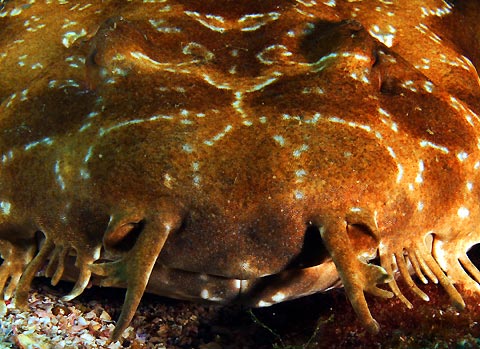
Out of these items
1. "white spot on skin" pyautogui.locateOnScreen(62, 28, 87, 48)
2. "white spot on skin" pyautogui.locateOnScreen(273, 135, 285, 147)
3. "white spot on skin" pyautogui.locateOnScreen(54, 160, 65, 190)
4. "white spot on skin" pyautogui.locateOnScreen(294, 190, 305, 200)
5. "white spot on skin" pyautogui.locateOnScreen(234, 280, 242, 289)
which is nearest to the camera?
"white spot on skin" pyautogui.locateOnScreen(294, 190, 305, 200)

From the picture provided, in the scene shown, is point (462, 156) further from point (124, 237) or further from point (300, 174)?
point (124, 237)

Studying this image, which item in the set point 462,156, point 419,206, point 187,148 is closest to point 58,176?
point 187,148

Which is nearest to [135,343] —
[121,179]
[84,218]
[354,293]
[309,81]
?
[84,218]

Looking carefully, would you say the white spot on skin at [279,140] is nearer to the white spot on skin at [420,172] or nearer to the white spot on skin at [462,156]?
the white spot on skin at [420,172]

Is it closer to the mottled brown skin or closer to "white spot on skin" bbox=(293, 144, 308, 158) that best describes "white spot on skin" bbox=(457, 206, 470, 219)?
the mottled brown skin

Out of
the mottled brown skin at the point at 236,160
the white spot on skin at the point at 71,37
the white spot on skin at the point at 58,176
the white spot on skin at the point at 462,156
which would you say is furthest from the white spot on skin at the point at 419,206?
the white spot on skin at the point at 71,37

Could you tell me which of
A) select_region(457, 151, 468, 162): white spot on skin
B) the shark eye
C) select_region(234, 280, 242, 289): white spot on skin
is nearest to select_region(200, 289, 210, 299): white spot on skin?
select_region(234, 280, 242, 289): white spot on skin
